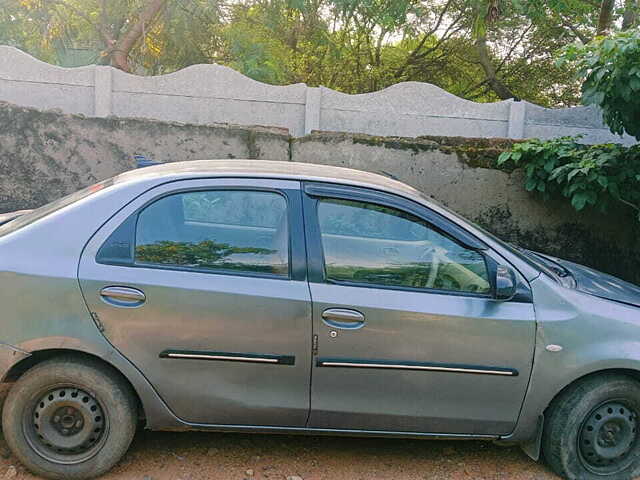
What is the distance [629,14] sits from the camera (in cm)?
1269

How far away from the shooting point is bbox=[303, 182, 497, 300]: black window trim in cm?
314

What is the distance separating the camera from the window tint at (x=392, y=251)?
3176 millimetres

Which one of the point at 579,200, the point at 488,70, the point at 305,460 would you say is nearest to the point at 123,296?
the point at 305,460

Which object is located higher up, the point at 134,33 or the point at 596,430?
the point at 134,33

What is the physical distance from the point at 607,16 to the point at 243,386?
12.0m

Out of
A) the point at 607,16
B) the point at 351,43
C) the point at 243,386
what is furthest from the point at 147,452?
the point at 351,43

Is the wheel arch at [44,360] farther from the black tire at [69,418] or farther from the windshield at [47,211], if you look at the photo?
the windshield at [47,211]

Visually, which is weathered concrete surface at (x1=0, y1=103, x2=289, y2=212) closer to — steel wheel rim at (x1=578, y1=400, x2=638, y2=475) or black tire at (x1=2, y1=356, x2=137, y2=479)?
black tire at (x1=2, y1=356, x2=137, y2=479)

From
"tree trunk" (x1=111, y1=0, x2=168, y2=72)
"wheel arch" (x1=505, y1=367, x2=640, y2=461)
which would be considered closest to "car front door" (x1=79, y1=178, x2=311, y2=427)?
"wheel arch" (x1=505, y1=367, x2=640, y2=461)

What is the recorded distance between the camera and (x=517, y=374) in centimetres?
318

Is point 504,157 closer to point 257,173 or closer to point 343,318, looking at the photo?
point 257,173

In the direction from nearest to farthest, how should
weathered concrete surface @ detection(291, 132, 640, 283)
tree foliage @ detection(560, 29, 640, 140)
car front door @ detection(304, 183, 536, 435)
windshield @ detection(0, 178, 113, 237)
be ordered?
car front door @ detection(304, 183, 536, 435), windshield @ detection(0, 178, 113, 237), tree foliage @ detection(560, 29, 640, 140), weathered concrete surface @ detection(291, 132, 640, 283)

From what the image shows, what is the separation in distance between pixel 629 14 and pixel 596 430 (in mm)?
11902

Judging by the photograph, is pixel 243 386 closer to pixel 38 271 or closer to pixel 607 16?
pixel 38 271
